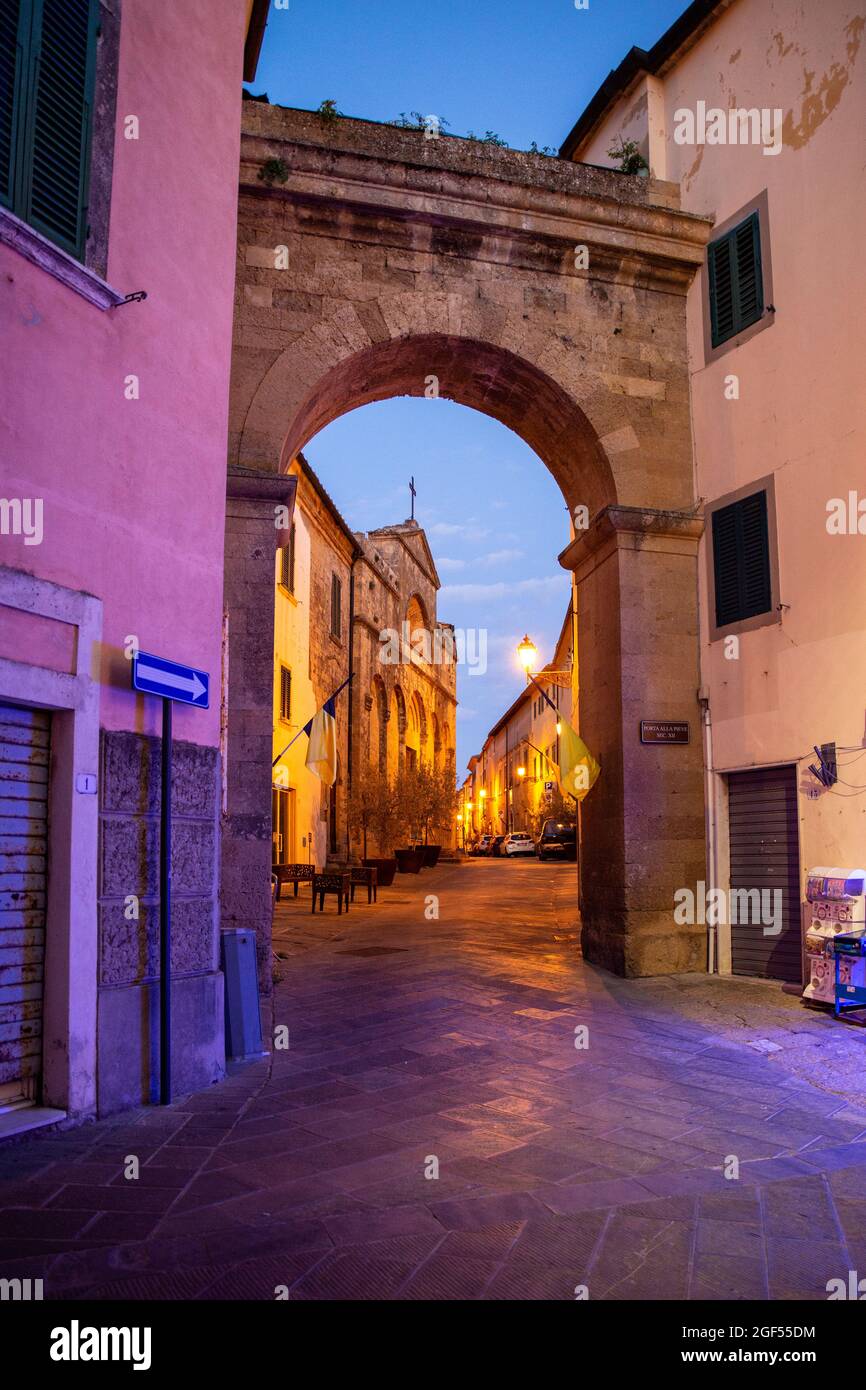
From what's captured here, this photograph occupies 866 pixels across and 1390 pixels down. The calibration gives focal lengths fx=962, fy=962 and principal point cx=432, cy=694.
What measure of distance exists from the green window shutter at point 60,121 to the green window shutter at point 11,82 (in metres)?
0.06

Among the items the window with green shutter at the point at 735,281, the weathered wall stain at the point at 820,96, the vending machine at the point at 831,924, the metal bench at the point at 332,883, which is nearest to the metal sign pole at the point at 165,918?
the vending machine at the point at 831,924

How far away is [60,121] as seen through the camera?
199 inches

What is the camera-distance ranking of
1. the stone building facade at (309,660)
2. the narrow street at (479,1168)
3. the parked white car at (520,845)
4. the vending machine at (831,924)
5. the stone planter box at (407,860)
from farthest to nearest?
the parked white car at (520,845) < the stone planter box at (407,860) < the stone building facade at (309,660) < the vending machine at (831,924) < the narrow street at (479,1168)

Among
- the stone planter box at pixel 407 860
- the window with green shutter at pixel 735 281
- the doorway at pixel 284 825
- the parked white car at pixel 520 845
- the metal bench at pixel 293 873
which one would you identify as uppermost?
the window with green shutter at pixel 735 281

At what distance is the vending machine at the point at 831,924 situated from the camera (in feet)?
23.4

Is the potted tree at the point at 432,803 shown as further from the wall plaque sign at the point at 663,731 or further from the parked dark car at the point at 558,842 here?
the wall plaque sign at the point at 663,731

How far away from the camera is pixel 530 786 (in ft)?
193

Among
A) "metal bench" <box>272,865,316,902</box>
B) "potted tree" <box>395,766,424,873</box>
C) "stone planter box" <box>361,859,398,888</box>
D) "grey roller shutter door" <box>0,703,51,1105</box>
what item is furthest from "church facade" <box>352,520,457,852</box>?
"grey roller shutter door" <box>0,703,51,1105</box>

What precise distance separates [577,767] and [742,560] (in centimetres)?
263

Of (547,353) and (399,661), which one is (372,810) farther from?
(547,353)

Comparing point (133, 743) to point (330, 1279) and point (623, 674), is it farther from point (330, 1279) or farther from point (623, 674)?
point (623, 674)

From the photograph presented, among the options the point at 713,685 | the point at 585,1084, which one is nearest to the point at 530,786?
the point at 713,685

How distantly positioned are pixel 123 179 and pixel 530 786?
54.6 m

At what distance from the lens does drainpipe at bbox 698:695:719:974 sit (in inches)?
358
